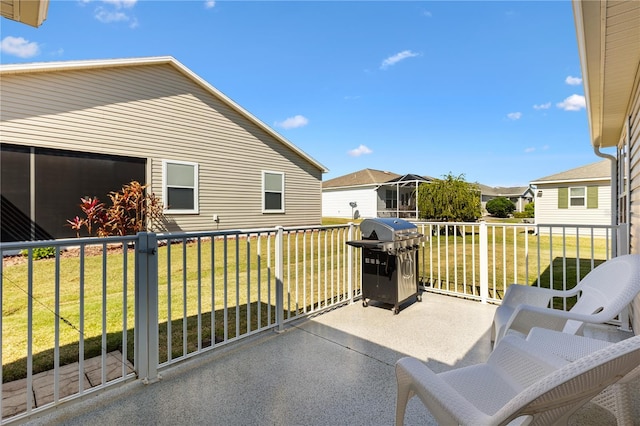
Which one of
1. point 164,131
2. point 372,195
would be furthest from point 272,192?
point 372,195

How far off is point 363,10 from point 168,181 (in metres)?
7.50

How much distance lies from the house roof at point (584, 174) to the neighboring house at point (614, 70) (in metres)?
10.2

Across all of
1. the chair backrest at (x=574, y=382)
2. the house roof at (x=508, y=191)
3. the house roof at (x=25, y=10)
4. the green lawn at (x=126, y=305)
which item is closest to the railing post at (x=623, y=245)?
the green lawn at (x=126, y=305)

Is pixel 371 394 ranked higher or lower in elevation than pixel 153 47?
lower

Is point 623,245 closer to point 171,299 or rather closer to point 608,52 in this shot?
point 608,52

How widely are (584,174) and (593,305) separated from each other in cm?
1468

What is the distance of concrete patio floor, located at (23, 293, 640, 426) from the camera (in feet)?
6.31

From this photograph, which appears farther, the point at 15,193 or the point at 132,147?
the point at 132,147

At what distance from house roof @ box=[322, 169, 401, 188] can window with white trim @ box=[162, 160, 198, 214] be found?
1545 centimetres

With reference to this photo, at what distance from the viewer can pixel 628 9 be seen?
1935 mm

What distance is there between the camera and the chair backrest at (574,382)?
907 millimetres

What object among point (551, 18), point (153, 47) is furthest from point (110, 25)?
point (551, 18)

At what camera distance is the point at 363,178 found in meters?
24.6

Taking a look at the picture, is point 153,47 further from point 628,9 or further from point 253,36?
point 628,9
